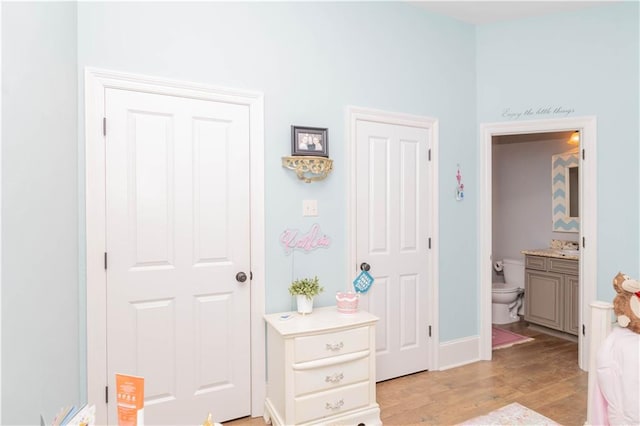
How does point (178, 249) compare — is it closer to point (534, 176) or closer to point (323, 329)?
point (323, 329)

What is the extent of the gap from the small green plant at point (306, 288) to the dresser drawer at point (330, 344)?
0.32 m

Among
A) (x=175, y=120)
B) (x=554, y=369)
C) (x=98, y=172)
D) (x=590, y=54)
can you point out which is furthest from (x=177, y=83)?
(x=554, y=369)

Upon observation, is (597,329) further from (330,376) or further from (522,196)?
(522,196)

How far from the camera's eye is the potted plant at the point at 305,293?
2441mm

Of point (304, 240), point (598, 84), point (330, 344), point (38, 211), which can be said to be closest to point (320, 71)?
point (304, 240)

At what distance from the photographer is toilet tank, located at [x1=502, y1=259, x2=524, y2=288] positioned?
4.80 m

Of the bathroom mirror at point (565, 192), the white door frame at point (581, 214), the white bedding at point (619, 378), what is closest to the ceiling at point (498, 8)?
the white door frame at point (581, 214)

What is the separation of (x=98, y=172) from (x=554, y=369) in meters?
3.67

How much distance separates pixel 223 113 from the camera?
2.38 metres

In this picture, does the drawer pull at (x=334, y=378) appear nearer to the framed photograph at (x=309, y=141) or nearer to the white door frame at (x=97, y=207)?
the white door frame at (x=97, y=207)

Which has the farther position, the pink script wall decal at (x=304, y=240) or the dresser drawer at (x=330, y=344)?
the pink script wall decal at (x=304, y=240)

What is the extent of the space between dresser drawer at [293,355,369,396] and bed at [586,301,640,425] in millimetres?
1169

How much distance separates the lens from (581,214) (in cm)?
319

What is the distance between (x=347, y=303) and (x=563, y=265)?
9.14ft
